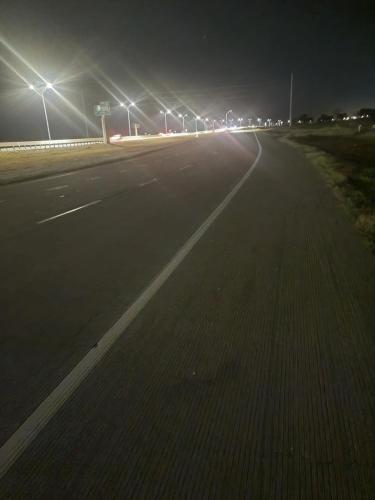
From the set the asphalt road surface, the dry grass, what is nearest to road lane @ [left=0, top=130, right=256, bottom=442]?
the asphalt road surface

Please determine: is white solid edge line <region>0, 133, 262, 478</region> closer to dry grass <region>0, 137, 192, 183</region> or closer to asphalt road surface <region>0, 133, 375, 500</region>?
asphalt road surface <region>0, 133, 375, 500</region>

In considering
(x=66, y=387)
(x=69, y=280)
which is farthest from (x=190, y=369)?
(x=69, y=280)

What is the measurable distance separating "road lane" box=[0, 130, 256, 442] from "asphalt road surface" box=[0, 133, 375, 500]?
2 centimetres

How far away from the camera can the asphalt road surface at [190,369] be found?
7.75 ft

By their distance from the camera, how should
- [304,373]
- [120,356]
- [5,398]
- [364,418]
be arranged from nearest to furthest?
[364,418]
[5,398]
[304,373]
[120,356]

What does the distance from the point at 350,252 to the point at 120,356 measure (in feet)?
15.6

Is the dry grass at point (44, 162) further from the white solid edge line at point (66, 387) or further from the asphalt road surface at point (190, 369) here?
the white solid edge line at point (66, 387)

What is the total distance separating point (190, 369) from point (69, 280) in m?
3.01

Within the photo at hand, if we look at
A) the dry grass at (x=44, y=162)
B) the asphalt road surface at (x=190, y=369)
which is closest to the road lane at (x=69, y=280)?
the asphalt road surface at (x=190, y=369)

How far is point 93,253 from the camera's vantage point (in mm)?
7074

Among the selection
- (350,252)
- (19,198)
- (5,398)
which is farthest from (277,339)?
(19,198)

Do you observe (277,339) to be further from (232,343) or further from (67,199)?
(67,199)

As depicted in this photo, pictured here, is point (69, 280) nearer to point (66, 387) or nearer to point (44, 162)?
point (66, 387)

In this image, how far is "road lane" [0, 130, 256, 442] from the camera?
3496mm
